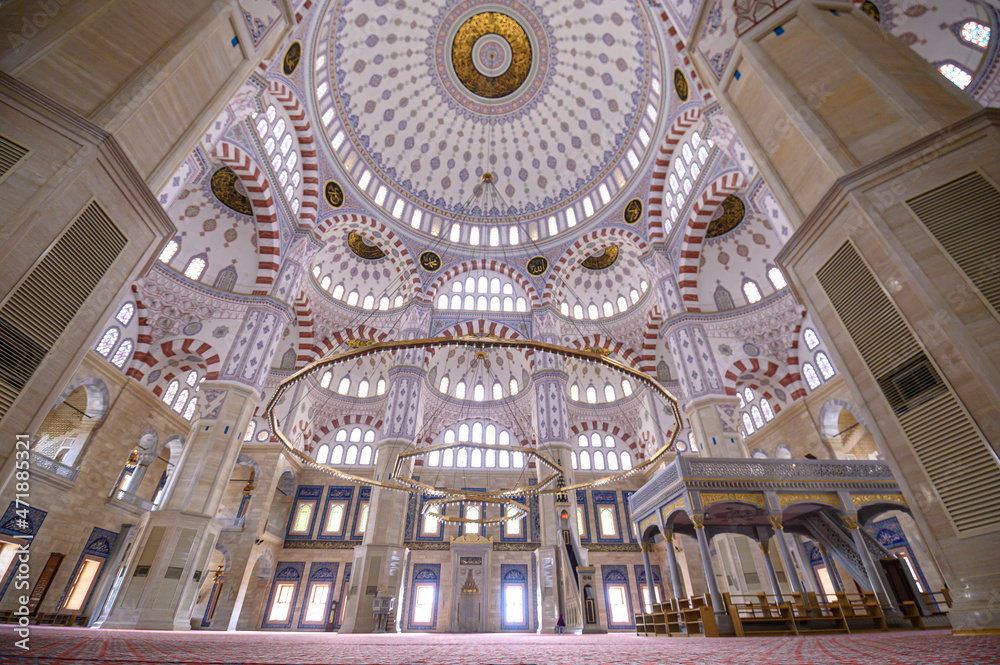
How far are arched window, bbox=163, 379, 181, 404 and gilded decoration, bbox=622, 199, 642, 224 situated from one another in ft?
58.4

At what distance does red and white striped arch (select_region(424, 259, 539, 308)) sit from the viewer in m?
20.0

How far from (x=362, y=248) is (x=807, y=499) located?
17949mm

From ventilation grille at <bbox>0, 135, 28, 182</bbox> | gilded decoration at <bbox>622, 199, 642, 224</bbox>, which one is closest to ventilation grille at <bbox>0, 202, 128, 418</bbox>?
ventilation grille at <bbox>0, 135, 28, 182</bbox>

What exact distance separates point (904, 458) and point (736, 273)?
12355 millimetres

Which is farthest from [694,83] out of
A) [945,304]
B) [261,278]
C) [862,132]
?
[261,278]

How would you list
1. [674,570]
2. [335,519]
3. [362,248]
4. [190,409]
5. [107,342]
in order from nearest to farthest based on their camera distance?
1. [674,570]
2. [107,342]
3. [190,409]
4. [362,248]
5. [335,519]

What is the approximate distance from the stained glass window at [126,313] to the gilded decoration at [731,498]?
55.2 feet

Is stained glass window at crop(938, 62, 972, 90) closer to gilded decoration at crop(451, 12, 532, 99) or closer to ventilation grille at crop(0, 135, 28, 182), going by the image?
gilded decoration at crop(451, 12, 532, 99)

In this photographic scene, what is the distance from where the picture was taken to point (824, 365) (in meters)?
14.6

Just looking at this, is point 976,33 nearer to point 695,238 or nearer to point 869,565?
point 695,238

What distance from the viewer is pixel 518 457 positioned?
22078 mm

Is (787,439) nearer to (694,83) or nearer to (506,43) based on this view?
(694,83)

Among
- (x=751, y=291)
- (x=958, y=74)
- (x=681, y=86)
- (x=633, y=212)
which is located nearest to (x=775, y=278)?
(x=751, y=291)

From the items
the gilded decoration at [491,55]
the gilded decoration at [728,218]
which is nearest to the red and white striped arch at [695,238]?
the gilded decoration at [728,218]
